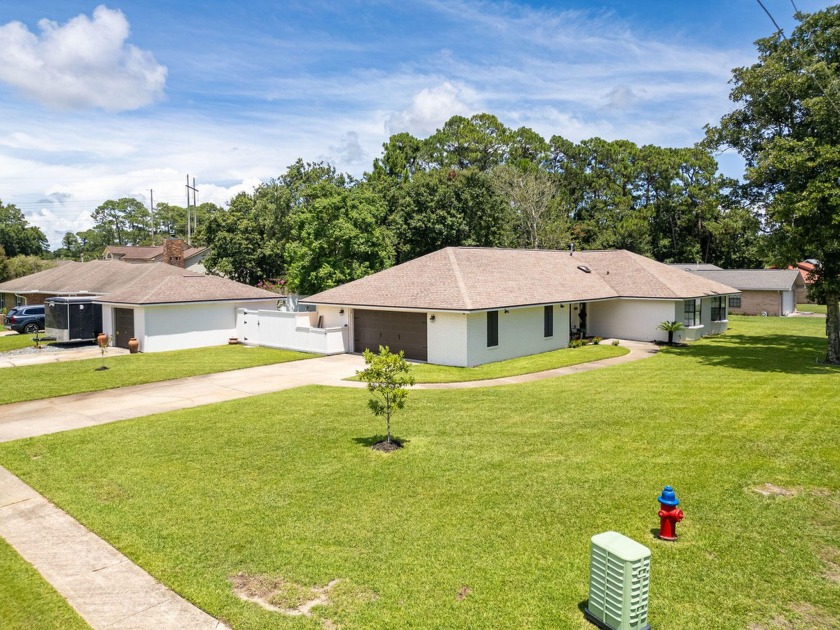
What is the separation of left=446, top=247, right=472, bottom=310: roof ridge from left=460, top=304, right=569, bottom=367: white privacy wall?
579 mm

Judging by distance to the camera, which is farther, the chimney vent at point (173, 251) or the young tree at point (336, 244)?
the chimney vent at point (173, 251)

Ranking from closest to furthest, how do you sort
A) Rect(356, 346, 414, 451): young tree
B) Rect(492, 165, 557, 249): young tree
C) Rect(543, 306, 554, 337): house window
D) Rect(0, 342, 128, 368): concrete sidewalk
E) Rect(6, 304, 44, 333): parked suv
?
Rect(356, 346, 414, 451): young tree, Rect(0, 342, 128, 368): concrete sidewalk, Rect(543, 306, 554, 337): house window, Rect(6, 304, 44, 333): parked suv, Rect(492, 165, 557, 249): young tree

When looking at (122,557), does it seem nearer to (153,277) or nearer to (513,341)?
(513,341)

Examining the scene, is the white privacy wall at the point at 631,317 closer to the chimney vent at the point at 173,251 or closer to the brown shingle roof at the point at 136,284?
the brown shingle roof at the point at 136,284

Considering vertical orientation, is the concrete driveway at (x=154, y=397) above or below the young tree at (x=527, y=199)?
below

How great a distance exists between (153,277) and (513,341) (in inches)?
891

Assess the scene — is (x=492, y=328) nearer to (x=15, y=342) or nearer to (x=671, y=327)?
(x=671, y=327)

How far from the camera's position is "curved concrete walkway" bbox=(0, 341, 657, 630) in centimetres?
583

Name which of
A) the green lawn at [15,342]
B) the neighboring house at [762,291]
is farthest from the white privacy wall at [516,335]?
the green lawn at [15,342]

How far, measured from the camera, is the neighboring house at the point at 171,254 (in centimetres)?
4622

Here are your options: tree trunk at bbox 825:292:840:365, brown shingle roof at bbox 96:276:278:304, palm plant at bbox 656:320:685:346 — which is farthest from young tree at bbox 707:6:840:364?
brown shingle roof at bbox 96:276:278:304

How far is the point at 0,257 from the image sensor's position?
56.9 meters

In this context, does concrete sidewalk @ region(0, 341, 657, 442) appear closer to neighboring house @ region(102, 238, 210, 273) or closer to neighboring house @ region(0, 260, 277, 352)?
neighboring house @ region(0, 260, 277, 352)

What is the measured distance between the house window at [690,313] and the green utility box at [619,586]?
26250 millimetres
